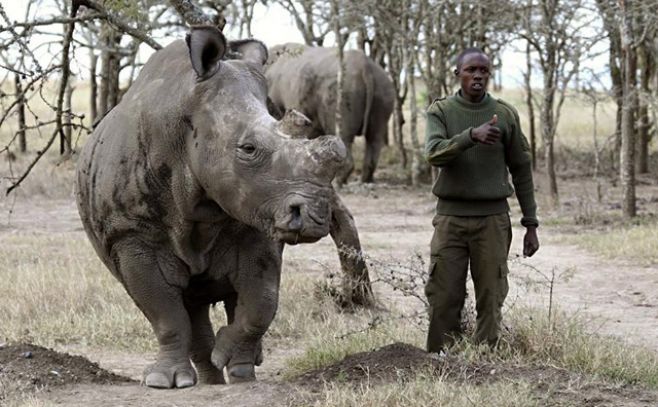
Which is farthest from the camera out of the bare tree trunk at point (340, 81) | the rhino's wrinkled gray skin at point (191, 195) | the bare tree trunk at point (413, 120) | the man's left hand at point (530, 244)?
the bare tree trunk at point (413, 120)

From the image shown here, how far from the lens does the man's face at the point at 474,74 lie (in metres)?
6.32

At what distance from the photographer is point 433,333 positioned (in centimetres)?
674

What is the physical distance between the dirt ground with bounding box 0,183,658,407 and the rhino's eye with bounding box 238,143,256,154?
1.16 m

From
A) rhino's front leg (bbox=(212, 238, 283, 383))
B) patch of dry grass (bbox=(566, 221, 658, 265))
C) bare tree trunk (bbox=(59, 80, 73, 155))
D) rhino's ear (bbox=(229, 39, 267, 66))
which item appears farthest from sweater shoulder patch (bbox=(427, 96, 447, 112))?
patch of dry grass (bbox=(566, 221, 658, 265))

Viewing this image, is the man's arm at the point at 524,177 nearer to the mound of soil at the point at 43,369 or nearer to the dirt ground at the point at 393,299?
the dirt ground at the point at 393,299

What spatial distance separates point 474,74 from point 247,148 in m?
1.48

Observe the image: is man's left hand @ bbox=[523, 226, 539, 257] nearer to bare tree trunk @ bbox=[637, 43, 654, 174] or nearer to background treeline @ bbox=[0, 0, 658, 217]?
background treeline @ bbox=[0, 0, 658, 217]

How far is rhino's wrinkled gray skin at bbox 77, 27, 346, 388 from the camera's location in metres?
5.61

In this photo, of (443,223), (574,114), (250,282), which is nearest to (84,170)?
(250,282)

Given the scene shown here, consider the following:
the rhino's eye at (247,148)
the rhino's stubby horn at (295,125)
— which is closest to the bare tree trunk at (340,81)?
the rhino's eye at (247,148)

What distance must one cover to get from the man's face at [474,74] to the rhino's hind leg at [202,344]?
2.00m

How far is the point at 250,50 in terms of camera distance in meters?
6.45

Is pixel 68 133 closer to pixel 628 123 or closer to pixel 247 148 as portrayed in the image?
pixel 628 123

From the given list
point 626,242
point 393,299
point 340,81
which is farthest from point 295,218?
point 340,81
